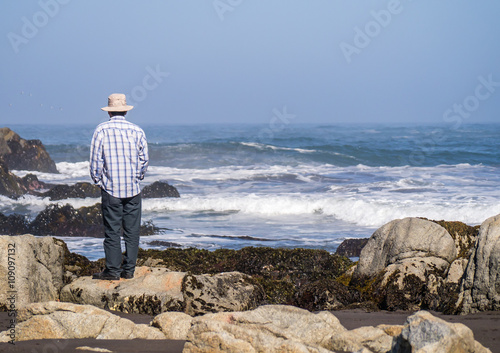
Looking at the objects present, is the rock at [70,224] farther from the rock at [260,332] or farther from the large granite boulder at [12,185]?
the rock at [260,332]

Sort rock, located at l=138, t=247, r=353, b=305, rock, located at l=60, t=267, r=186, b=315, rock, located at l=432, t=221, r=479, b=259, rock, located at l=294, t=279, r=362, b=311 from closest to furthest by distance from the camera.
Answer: rock, located at l=60, t=267, r=186, b=315, rock, located at l=294, t=279, r=362, b=311, rock, located at l=432, t=221, r=479, b=259, rock, located at l=138, t=247, r=353, b=305

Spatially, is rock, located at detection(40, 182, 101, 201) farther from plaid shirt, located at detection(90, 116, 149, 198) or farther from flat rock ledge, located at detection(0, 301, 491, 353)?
flat rock ledge, located at detection(0, 301, 491, 353)

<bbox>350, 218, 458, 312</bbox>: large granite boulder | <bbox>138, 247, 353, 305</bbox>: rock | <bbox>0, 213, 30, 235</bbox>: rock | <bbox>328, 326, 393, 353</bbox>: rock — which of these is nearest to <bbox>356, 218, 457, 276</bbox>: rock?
<bbox>350, 218, 458, 312</bbox>: large granite boulder

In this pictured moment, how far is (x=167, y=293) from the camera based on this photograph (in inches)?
217

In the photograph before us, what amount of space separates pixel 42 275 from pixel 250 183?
17829 mm

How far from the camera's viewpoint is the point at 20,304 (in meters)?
5.10

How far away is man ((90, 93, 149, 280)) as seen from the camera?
557cm

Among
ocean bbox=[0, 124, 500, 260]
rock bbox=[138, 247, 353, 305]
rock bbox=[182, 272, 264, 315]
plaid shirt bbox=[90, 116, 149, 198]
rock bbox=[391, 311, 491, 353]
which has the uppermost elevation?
plaid shirt bbox=[90, 116, 149, 198]

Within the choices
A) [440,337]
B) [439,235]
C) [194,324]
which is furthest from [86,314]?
[439,235]

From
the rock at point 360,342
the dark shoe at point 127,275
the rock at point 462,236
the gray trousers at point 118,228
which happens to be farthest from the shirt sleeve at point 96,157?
the rock at point 462,236

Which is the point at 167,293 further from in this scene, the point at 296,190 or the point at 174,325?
the point at 296,190

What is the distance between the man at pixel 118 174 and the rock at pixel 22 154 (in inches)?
876

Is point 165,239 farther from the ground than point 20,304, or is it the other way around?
point 20,304

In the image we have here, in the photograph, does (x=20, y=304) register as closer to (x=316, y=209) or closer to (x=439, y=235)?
(x=439, y=235)
